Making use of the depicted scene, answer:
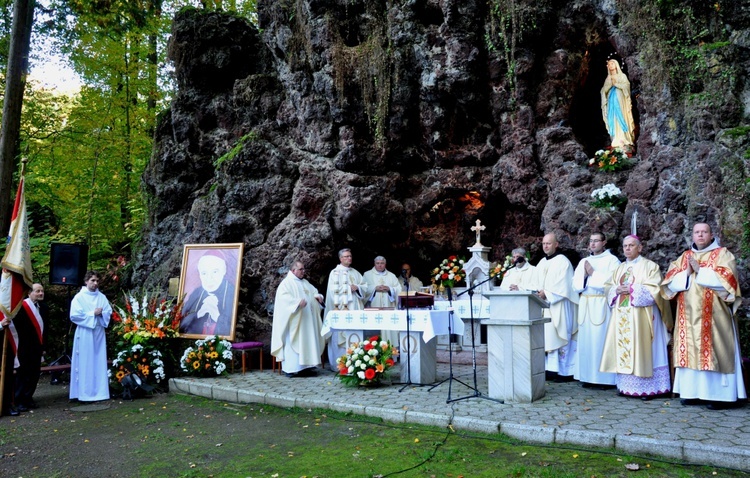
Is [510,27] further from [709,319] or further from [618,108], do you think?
[709,319]

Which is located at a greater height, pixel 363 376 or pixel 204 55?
pixel 204 55

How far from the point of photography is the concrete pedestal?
23.8 feet

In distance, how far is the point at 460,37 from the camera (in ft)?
41.3

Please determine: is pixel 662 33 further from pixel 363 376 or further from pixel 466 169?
pixel 363 376

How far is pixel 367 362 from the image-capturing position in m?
8.72

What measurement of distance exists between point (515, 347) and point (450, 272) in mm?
5789

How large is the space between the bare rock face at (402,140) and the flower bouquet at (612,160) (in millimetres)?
206

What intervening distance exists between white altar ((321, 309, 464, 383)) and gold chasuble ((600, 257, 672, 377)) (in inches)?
88.8

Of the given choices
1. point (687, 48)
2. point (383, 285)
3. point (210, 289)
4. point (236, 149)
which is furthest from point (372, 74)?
point (687, 48)

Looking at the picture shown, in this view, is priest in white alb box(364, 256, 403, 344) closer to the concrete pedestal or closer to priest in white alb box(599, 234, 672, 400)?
the concrete pedestal

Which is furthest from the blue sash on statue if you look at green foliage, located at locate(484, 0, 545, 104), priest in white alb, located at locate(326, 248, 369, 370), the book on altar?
priest in white alb, located at locate(326, 248, 369, 370)

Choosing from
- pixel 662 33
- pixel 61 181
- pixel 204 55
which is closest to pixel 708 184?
pixel 662 33

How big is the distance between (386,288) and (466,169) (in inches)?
140

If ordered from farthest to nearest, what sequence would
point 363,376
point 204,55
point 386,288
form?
point 204,55 < point 386,288 < point 363,376
